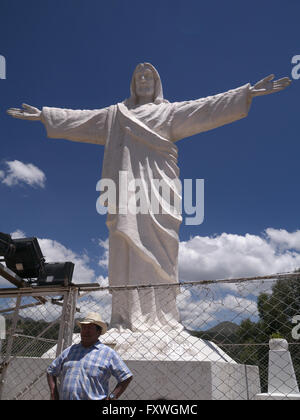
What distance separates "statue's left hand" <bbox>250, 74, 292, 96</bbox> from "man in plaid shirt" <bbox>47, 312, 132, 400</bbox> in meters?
4.79

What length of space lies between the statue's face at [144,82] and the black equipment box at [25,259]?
4.19 metres

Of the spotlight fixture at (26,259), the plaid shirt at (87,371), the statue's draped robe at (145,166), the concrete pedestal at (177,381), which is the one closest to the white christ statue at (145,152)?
the statue's draped robe at (145,166)

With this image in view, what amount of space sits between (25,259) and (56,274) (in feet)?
1.73

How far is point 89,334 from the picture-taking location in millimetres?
2752

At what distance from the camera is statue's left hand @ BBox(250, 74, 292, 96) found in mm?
5875

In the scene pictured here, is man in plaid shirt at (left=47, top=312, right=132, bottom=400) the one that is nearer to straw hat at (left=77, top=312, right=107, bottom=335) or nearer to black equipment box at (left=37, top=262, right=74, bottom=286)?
straw hat at (left=77, top=312, right=107, bottom=335)

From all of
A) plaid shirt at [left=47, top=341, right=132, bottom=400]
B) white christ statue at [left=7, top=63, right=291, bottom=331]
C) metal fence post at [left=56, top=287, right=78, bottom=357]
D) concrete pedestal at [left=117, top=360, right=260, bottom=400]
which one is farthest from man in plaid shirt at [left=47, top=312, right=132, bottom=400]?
white christ statue at [left=7, top=63, right=291, bottom=331]

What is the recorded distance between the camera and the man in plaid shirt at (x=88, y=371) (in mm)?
2492

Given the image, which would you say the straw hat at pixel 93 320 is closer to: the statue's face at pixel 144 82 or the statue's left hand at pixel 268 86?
the statue's left hand at pixel 268 86

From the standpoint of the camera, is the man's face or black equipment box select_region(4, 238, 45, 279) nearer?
the man's face

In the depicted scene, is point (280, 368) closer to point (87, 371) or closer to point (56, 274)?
point (56, 274)

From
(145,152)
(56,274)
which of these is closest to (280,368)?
(145,152)
